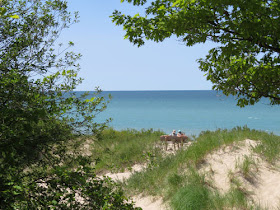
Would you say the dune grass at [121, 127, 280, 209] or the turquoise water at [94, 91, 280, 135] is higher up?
the dune grass at [121, 127, 280, 209]

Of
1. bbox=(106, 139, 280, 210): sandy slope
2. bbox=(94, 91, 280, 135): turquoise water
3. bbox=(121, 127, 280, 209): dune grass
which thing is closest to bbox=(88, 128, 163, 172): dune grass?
bbox=(121, 127, 280, 209): dune grass

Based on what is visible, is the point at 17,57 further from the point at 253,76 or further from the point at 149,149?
the point at 149,149

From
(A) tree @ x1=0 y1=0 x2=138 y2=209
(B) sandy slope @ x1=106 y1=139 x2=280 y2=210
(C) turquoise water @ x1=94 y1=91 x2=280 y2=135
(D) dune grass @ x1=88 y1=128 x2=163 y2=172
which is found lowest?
(C) turquoise water @ x1=94 y1=91 x2=280 y2=135

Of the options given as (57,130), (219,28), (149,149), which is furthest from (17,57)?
(149,149)

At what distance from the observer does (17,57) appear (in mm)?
6066

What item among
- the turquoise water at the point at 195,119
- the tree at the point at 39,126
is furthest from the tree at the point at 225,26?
the turquoise water at the point at 195,119

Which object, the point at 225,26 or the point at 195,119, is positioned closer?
the point at 225,26

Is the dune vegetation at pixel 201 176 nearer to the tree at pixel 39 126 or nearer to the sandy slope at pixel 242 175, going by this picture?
the sandy slope at pixel 242 175

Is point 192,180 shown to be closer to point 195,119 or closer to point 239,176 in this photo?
point 239,176

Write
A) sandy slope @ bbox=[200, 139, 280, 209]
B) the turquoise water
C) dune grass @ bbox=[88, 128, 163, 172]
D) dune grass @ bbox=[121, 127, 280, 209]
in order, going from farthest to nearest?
1. the turquoise water
2. dune grass @ bbox=[88, 128, 163, 172]
3. sandy slope @ bbox=[200, 139, 280, 209]
4. dune grass @ bbox=[121, 127, 280, 209]

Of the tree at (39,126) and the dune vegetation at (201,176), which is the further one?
the dune vegetation at (201,176)

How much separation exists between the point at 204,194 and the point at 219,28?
478 cm

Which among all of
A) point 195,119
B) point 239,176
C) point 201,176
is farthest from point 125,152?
point 195,119

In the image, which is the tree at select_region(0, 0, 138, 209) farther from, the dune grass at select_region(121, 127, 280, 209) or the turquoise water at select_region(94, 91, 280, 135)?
the turquoise water at select_region(94, 91, 280, 135)
